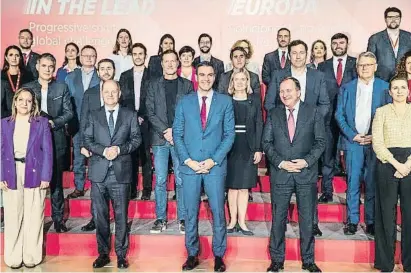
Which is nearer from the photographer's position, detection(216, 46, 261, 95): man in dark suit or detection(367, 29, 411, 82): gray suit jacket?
detection(216, 46, 261, 95): man in dark suit

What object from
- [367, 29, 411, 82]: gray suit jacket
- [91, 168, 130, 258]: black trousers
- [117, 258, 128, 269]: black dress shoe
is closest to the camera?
[91, 168, 130, 258]: black trousers

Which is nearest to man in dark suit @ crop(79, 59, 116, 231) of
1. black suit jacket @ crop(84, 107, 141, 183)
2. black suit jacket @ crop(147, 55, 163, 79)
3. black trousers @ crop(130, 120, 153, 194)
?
black suit jacket @ crop(84, 107, 141, 183)

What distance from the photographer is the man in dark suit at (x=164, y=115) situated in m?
5.30

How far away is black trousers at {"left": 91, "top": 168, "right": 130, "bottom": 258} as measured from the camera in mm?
4922

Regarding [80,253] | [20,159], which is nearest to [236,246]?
[80,253]

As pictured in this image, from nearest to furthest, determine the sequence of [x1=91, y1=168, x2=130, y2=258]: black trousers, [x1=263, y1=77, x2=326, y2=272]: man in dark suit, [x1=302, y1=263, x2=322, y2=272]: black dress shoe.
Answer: [x1=263, y1=77, x2=326, y2=272]: man in dark suit < [x1=302, y1=263, x2=322, y2=272]: black dress shoe < [x1=91, y1=168, x2=130, y2=258]: black trousers

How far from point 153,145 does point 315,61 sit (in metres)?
2.46

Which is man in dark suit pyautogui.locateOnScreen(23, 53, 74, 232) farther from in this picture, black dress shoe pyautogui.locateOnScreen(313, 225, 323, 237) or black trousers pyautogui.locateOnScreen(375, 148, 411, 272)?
black trousers pyautogui.locateOnScreen(375, 148, 411, 272)

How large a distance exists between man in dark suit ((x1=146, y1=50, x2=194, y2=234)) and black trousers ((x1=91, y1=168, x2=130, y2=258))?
1.47 ft

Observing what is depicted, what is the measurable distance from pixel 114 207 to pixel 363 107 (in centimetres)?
231

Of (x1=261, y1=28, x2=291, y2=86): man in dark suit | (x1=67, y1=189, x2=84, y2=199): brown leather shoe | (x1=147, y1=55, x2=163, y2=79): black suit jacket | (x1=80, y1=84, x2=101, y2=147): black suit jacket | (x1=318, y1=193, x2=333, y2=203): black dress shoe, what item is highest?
(x1=261, y1=28, x2=291, y2=86): man in dark suit

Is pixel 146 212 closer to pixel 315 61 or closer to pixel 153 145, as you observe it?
pixel 153 145

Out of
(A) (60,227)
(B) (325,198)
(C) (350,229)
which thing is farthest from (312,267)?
(A) (60,227)

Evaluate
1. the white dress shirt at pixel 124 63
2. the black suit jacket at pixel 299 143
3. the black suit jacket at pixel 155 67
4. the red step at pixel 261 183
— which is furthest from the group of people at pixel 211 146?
the white dress shirt at pixel 124 63
